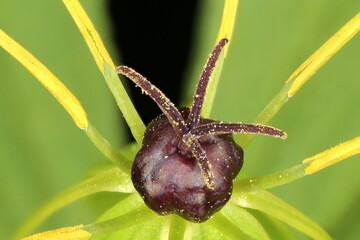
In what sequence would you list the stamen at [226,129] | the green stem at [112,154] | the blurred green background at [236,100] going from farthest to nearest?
the blurred green background at [236,100]
the green stem at [112,154]
the stamen at [226,129]

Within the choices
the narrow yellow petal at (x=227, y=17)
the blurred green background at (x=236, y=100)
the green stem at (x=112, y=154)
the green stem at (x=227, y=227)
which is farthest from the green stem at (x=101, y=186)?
the blurred green background at (x=236, y=100)

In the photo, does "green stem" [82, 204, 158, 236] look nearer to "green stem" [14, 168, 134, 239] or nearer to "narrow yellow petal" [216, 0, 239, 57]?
"green stem" [14, 168, 134, 239]

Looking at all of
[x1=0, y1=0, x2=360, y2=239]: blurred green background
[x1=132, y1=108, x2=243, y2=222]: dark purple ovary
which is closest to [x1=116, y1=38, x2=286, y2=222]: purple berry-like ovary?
[x1=132, y1=108, x2=243, y2=222]: dark purple ovary

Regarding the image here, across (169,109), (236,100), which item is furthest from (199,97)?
(236,100)

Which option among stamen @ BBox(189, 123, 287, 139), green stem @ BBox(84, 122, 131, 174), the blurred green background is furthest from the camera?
the blurred green background

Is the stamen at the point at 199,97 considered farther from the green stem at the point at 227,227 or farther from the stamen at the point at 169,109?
the green stem at the point at 227,227

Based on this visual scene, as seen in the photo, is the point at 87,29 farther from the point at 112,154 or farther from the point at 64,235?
the point at 64,235
